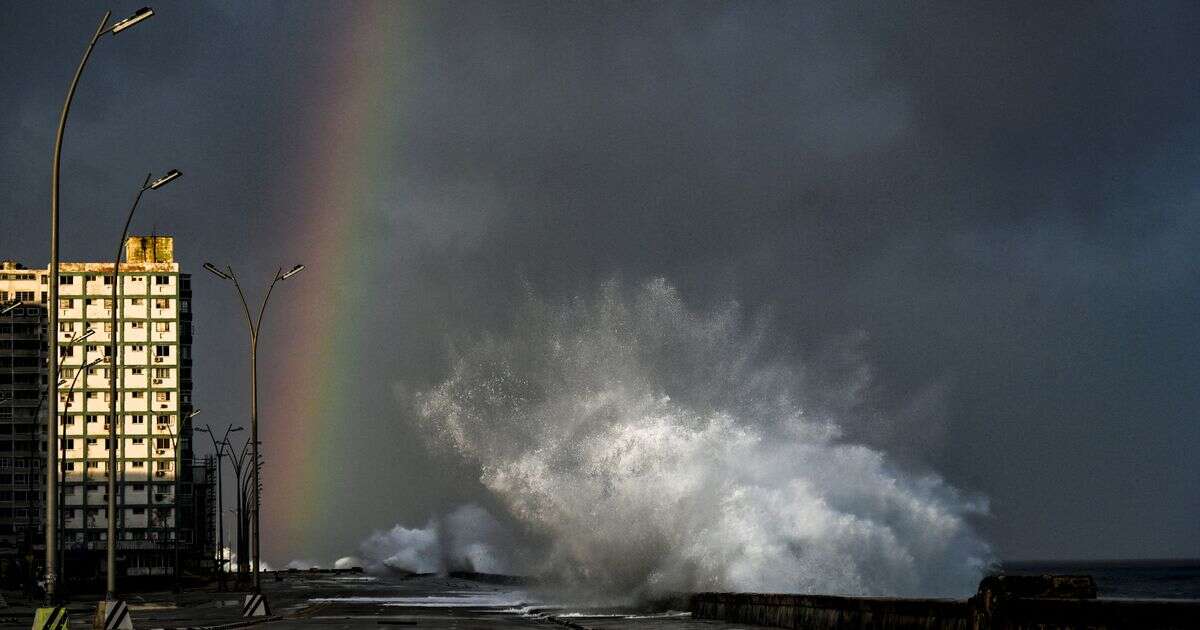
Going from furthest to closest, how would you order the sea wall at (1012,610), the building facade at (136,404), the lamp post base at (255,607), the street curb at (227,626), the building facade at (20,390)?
the building facade at (20,390), the building facade at (136,404), the lamp post base at (255,607), the street curb at (227,626), the sea wall at (1012,610)

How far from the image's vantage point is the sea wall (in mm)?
15961

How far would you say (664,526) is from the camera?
5681 centimetres

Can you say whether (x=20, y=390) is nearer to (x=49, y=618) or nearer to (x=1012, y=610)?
(x=49, y=618)

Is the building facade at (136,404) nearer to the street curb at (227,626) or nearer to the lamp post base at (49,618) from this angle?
the street curb at (227,626)

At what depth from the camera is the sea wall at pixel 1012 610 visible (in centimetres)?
1596

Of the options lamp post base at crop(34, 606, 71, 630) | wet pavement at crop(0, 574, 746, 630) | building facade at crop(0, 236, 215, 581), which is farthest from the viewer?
building facade at crop(0, 236, 215, 581)

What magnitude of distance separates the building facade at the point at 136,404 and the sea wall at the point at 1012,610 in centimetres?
14906

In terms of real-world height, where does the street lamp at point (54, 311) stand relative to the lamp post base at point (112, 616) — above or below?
above

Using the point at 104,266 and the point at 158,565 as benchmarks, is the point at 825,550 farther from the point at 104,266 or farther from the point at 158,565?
the point at 104,266

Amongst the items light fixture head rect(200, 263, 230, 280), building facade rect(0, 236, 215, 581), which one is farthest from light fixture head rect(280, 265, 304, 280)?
building facade rect(0, 236, 215, 581)

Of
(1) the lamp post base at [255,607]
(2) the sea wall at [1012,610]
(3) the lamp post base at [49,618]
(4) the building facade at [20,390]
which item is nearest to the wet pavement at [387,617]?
(1) the lamp post base at [255,607]

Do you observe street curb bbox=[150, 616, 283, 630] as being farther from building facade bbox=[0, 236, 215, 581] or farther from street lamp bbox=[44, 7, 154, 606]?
building facade bbox=[0, 236, 215, 581]

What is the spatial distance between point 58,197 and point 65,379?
154432 millimetres

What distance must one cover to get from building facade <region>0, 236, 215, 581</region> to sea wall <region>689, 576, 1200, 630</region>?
489ft
